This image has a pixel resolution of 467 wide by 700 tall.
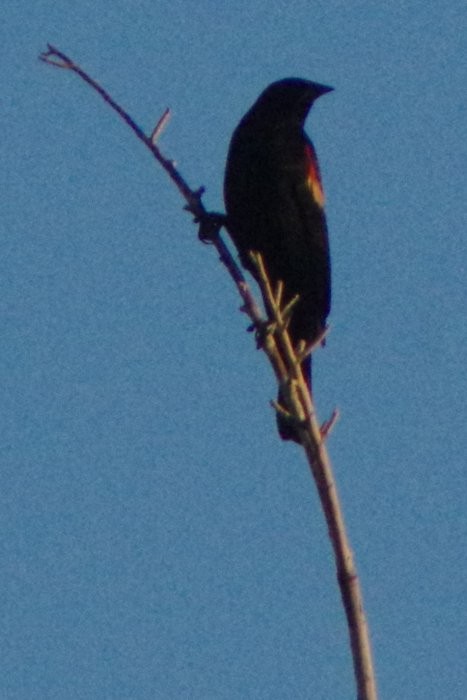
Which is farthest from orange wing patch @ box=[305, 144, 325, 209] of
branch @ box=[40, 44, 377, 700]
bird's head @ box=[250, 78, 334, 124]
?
branch @ box=[40, 44, 377, 700]

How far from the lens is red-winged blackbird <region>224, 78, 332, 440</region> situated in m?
6.50

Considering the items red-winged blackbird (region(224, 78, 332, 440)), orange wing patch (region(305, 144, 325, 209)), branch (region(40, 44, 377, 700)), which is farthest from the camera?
orange wing patch (region(305, 144, 325, 209))

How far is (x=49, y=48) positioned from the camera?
14.1 feet

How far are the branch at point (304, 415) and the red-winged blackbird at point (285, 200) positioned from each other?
1.59 metres

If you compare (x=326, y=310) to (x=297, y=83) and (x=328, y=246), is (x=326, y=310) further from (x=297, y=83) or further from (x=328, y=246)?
(x=297, y=83)

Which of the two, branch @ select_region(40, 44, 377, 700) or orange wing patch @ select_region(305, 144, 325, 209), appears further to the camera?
orange wing patch @ select_region(305, 144, 325, 209)

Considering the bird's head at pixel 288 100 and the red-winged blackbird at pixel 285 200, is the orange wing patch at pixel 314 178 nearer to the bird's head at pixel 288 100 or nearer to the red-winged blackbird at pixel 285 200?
the red-winged blackbird at pixel 285 200

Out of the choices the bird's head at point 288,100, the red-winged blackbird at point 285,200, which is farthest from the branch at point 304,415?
the bird's head at point 288,100

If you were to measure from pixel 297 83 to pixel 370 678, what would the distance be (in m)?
4.50

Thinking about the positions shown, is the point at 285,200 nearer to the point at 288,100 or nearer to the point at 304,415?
the point at 288,100

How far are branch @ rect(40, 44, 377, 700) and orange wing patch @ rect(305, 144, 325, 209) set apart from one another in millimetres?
1871

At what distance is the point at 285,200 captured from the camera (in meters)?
6.59

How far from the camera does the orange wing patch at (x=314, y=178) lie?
6719mm

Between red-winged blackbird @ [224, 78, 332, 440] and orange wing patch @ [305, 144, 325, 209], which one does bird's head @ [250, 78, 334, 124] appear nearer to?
red-winged blackbird @ [224, 78, 332, 440]
